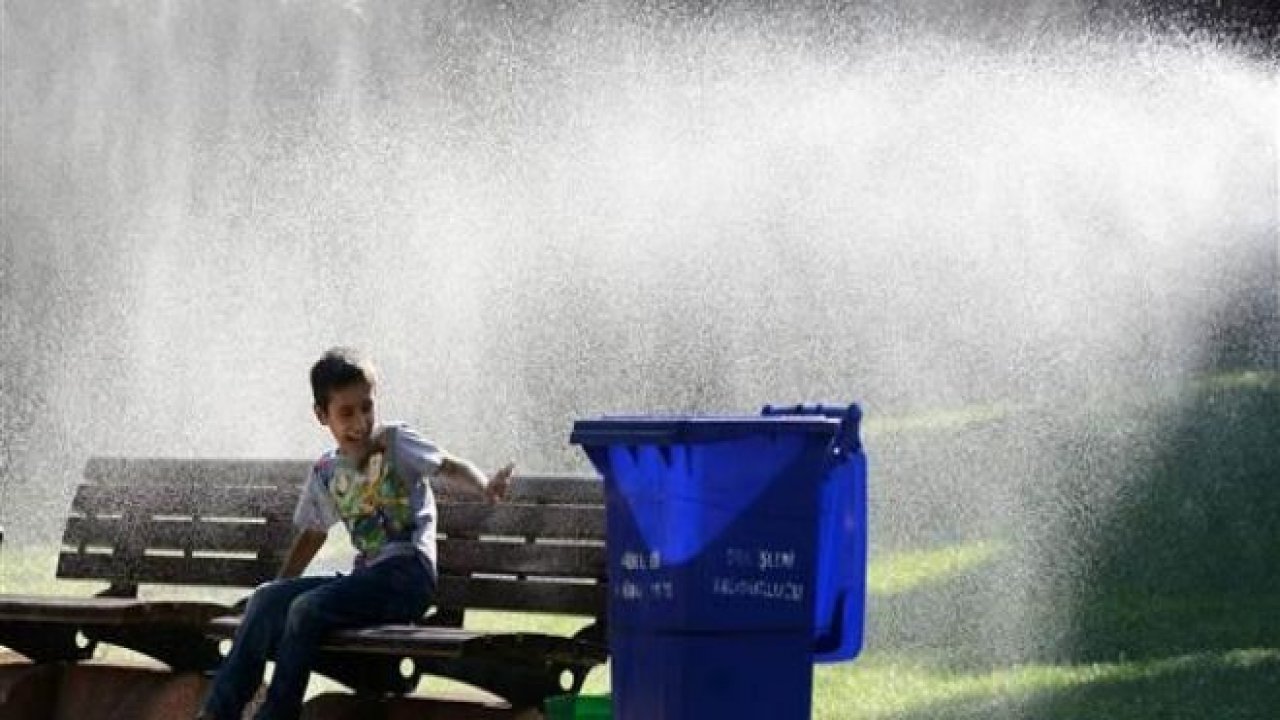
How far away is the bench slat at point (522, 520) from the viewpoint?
869cm

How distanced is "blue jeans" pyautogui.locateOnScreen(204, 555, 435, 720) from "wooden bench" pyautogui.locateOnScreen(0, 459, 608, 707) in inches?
3.4

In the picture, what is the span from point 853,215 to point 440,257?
107 inches

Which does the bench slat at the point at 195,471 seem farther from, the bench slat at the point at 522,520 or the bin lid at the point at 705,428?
the bin lid at the point at 705,428

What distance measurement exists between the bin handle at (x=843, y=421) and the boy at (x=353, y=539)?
915mm

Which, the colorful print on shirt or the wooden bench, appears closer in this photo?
the wooden bench

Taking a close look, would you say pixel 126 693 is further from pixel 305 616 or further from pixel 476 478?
pixel 476 478

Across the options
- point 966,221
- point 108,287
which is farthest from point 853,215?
point 108,287

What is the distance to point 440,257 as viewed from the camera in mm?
19406

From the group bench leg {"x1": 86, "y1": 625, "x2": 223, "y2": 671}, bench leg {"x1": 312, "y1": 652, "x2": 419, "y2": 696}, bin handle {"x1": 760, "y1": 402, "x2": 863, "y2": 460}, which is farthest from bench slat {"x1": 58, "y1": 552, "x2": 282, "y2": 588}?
bin handle {"x1": 760, "y1": 402, "x2": 863, "y2": 460}

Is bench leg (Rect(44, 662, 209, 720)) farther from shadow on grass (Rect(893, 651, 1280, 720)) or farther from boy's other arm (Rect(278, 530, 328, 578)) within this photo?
shadow on grass (Rect(893, 651, 1280, 720))

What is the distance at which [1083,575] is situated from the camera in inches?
565

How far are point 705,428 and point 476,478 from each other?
4.35 ft

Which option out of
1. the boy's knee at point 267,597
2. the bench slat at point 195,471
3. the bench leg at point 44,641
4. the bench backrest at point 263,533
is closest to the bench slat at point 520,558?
the bench backrest at point 263,533

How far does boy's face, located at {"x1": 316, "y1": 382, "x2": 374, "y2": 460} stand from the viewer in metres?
8.59
